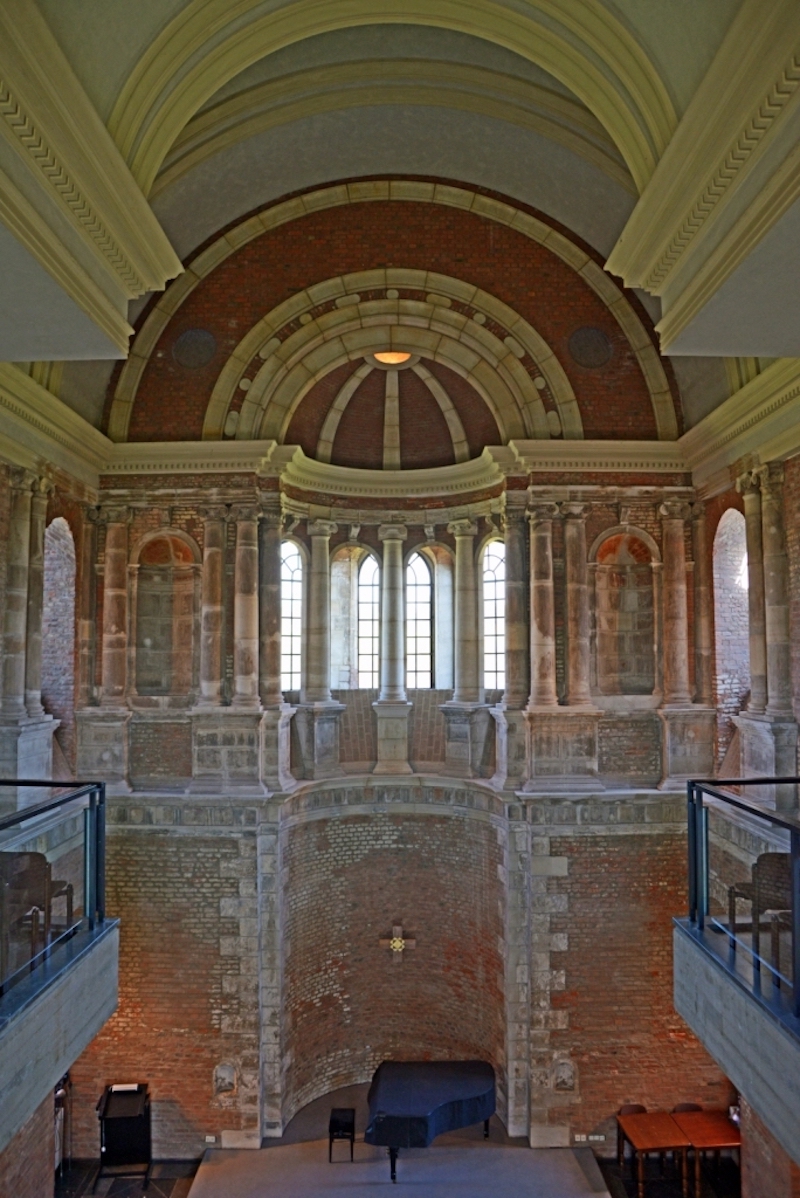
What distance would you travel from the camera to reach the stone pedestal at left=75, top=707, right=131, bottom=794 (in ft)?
43.5

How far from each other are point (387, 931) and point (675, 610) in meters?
7.21

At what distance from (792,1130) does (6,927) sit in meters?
5.26

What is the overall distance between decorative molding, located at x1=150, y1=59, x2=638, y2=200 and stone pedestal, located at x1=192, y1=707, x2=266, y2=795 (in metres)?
7.53

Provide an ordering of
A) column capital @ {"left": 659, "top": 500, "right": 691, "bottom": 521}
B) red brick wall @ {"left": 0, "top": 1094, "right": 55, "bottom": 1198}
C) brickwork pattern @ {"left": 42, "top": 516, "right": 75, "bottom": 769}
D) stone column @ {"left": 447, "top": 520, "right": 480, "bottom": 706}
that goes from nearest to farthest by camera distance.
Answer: red brick wall @ {"left": 0, "top": 1094, "right": 55, "bottom": 1198} < brickwork pattern @ {"left": 42, "top": 516, "right": 75, "bottom": 769} < column capital @ {"left": 659, "top": 500, "right": 691, "bottom": 521} < stone column @ {"left": 447, "top": 520, "right": 480, "bottom": 706}

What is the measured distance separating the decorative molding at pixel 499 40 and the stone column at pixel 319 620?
8.25m

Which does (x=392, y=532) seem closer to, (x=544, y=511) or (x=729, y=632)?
(x=544, y=511)

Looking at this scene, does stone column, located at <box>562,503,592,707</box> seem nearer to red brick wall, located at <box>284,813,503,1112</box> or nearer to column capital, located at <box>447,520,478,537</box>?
column capital, located at <box>447,520,478,537</box>

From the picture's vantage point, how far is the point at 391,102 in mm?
12008

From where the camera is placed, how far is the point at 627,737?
1343cm

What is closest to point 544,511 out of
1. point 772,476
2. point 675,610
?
point 675,610

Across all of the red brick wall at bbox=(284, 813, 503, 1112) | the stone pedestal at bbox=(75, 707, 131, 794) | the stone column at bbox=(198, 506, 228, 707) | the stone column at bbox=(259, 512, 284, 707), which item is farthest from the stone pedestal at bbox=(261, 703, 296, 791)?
the stone pedestal at bbox=(75, 707, 131, 794)

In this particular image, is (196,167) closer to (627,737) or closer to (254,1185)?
(627,737)

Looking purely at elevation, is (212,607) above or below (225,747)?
above

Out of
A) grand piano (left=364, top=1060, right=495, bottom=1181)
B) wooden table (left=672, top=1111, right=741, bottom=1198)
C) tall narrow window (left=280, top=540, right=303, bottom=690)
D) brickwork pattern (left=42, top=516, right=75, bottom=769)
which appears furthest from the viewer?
tall narrow window (left=280, top=540, right=303, bottom=690)
